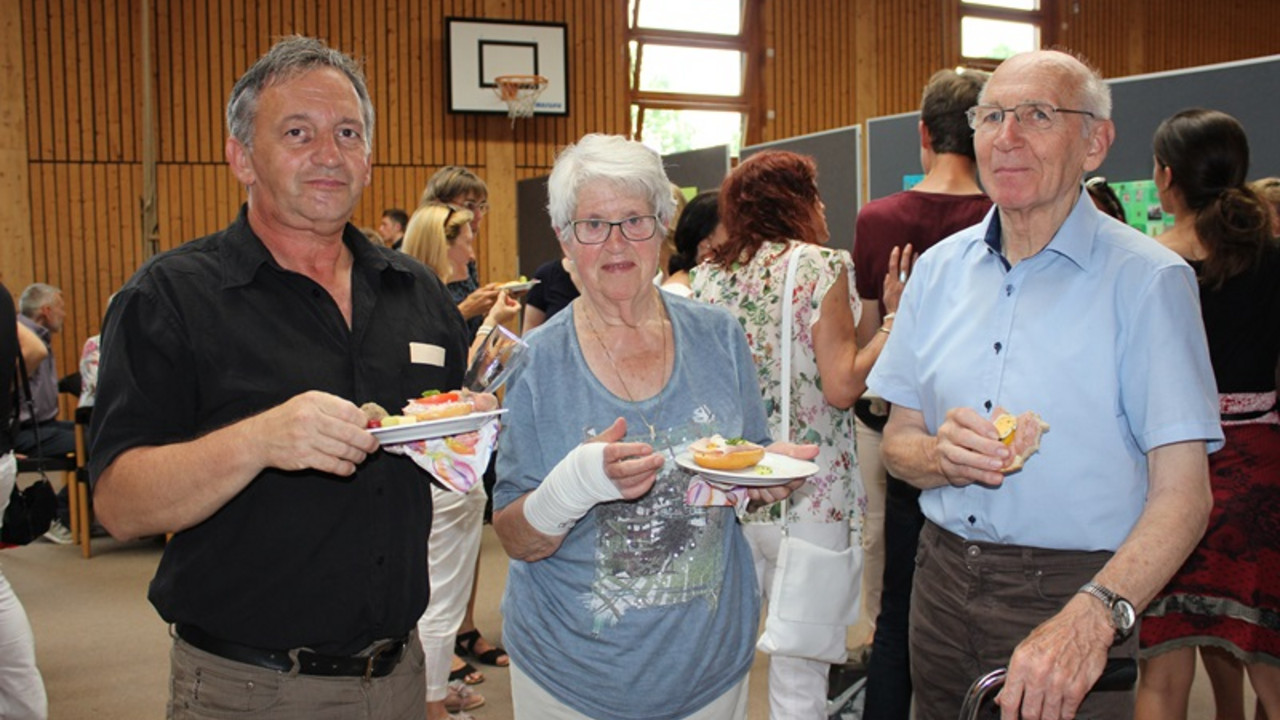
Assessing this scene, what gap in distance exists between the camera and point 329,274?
75.1 inches

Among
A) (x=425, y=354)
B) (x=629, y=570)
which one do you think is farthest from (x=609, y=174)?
(x=629, y=570)

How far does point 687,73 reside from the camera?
12.1m

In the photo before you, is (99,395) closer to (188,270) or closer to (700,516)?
(188,270)

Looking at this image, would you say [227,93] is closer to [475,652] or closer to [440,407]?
[475,652]

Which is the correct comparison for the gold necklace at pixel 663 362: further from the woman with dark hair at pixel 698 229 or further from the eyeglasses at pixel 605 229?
the woman with dark hair at pixel 698 229

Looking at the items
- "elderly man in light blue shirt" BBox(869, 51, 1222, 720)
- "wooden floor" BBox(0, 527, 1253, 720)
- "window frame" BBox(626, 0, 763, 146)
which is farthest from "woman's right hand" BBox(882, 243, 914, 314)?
"window frame" BBox(626, 0, 763, 146)

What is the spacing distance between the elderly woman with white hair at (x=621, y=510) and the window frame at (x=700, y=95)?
32.1ft

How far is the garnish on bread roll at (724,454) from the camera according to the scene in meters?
1.82

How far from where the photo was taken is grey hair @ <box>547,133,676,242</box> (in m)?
2.00

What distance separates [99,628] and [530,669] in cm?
407

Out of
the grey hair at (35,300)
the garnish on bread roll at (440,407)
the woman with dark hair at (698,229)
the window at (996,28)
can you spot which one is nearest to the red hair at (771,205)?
the woman with dark hair at (698,229)

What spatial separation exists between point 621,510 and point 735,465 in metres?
0.26

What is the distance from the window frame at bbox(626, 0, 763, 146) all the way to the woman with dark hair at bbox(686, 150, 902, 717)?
8625 millimetres

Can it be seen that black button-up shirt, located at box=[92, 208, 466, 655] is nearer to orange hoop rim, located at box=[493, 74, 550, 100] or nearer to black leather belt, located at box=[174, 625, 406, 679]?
black leather belt, located at box=[174, 625, 406, 679]
